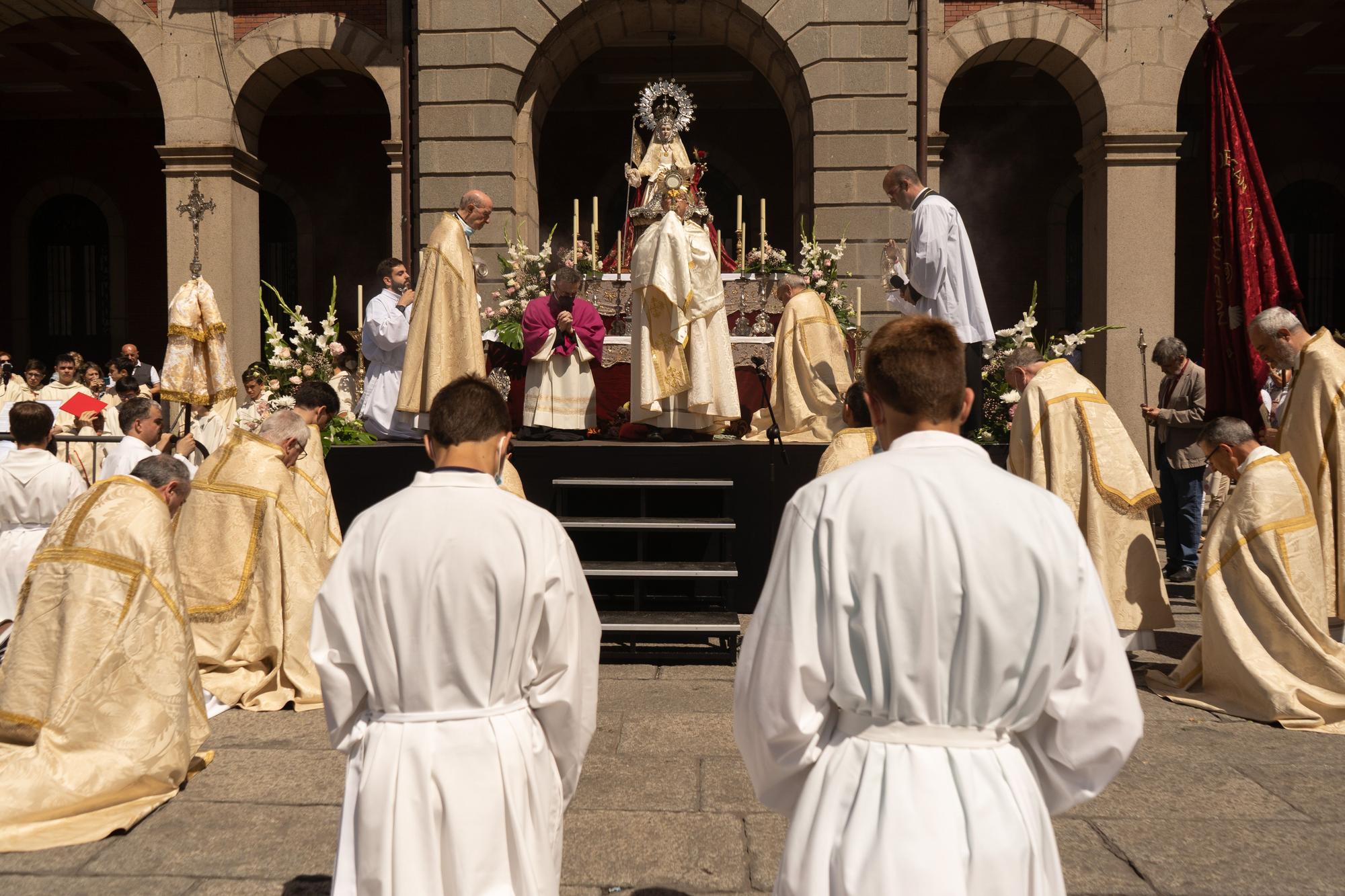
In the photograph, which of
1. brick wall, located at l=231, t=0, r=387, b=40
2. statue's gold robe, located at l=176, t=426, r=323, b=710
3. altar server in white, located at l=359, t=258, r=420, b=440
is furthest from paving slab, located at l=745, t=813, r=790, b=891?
brick wall, located at l=231, t=0, r=387, b=40

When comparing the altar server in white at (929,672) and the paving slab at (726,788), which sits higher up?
the altar server in white at (929,672)

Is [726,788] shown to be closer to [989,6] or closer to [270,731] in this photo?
[270,731]

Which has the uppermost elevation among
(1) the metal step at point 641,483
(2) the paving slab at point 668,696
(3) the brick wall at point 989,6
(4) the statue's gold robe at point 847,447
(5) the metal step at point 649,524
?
(3) the brick wall at point 989,6

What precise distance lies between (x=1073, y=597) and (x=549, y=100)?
492 inches

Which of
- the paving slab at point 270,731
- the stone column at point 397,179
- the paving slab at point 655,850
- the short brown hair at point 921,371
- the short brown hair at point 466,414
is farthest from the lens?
the stone column at point 397,179

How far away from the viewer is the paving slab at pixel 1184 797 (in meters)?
4.14

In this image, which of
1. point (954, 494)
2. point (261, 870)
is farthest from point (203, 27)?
point (954, 494)

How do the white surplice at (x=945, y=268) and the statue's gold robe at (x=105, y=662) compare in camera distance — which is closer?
the statue's gold robe at (x=105, y=662)

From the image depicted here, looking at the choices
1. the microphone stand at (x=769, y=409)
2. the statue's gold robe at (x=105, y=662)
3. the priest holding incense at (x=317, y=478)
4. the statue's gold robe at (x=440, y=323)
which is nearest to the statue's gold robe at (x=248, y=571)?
the priest holding incense at (x=317, y=478)

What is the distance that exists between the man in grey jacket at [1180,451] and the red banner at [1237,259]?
0.97 m

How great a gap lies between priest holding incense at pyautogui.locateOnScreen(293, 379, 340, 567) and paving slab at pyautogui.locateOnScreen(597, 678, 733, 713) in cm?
169

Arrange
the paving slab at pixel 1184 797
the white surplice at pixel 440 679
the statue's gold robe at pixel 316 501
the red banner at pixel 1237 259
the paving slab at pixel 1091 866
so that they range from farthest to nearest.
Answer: the red banner at pixel 1237 259
the statue's gold robe at pixel 316 501
the paving slab at pixel 1184 797
the paving slab at pixel 1091 866
the white surplice at pixel 440 679

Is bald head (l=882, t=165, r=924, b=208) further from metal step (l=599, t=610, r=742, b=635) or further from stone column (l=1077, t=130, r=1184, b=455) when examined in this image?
stone column (l=1077, t=130, r=1184, b=455)

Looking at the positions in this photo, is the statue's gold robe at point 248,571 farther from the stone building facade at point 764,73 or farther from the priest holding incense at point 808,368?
the stone building facade at point 764,73
